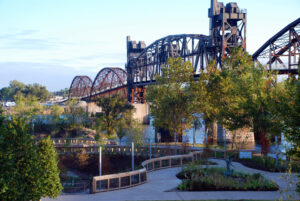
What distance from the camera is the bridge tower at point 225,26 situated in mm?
65250

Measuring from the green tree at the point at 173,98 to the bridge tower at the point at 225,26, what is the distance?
24.1 metres

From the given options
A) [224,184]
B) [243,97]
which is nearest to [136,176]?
[224,184]

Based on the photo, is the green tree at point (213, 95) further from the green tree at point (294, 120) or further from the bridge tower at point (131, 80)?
the bridge tower at point (131, 80)

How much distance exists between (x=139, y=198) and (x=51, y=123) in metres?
54.4

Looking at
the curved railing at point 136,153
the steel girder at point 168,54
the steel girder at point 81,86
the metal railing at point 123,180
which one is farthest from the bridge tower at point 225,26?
the steel girder at point 81,86

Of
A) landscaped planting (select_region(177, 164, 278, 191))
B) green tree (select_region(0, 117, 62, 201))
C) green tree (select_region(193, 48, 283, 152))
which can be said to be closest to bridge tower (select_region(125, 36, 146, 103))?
green tree (select_region(193, 48, 283, 152))

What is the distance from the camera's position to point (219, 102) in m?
42.4

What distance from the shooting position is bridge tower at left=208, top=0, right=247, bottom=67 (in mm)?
65250

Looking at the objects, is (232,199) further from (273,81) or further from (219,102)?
(219,102)

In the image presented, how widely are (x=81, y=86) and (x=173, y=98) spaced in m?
120

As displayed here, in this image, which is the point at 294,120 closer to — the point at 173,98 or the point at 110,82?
the point at 173,98

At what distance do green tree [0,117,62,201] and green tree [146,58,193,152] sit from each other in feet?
84.6

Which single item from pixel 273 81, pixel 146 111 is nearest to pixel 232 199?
pixel 273 81

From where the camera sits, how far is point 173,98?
128ft
